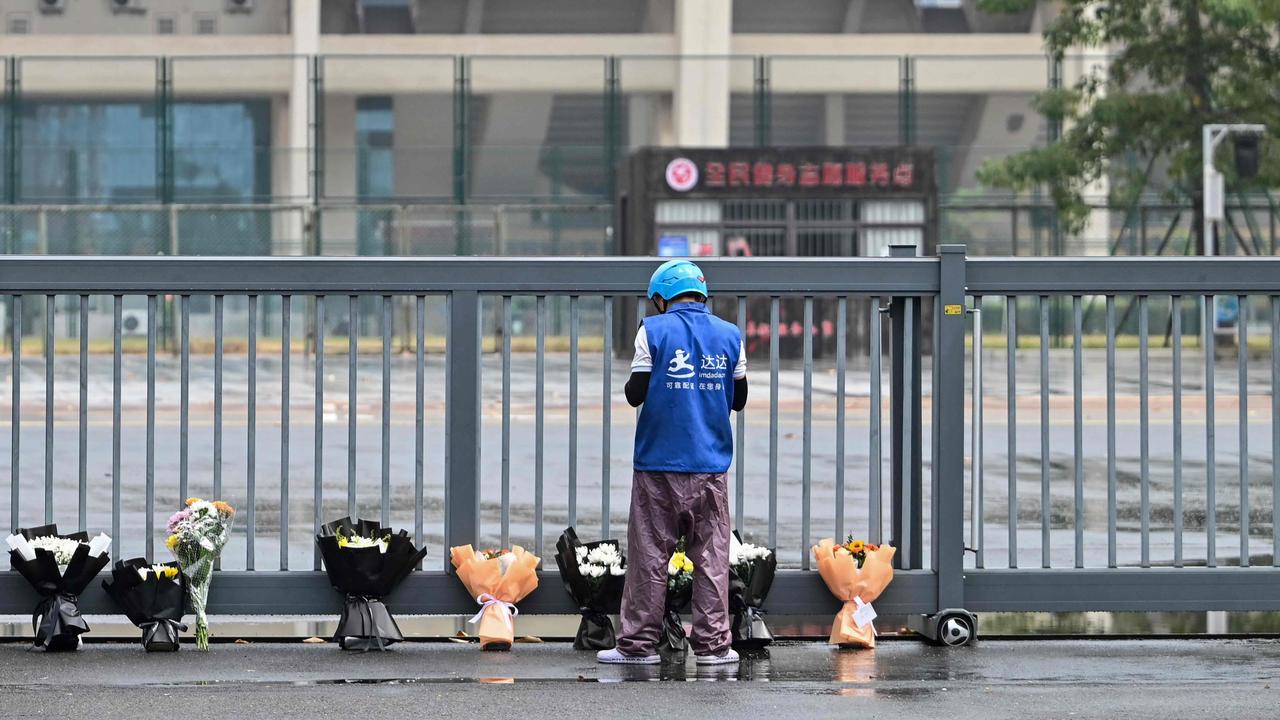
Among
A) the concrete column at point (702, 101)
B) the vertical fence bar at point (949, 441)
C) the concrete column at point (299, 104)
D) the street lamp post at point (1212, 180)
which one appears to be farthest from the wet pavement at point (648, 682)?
the concrete column at point (702, 101)

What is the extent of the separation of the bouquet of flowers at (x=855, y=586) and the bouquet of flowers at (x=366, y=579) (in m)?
1.65

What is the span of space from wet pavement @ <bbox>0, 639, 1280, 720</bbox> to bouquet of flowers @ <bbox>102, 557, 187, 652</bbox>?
0.26 ft

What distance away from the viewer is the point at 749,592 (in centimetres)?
739

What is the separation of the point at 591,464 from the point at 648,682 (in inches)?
337

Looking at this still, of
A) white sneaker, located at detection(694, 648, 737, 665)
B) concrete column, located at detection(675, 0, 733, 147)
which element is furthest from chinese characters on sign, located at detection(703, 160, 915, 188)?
white sneaker, located at detection(694, 648, 737, 665)

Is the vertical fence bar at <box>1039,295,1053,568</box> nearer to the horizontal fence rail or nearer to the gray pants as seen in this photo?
the horizontal fence rail

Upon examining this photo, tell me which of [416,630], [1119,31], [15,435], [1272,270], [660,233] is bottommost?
[416,630]

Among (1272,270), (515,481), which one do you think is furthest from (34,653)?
(515,481)

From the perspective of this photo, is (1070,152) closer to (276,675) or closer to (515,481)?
(515,481)

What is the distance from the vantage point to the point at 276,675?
Result: 6773 millimetres

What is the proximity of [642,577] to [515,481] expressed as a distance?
23.5 feet

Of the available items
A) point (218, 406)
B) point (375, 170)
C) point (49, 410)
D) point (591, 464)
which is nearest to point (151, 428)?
point (218, 406)

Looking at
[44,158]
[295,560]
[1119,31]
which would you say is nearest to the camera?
[295,560]

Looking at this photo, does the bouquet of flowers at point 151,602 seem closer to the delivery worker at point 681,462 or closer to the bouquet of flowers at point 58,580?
the bouquet of flowers at point 58,580
